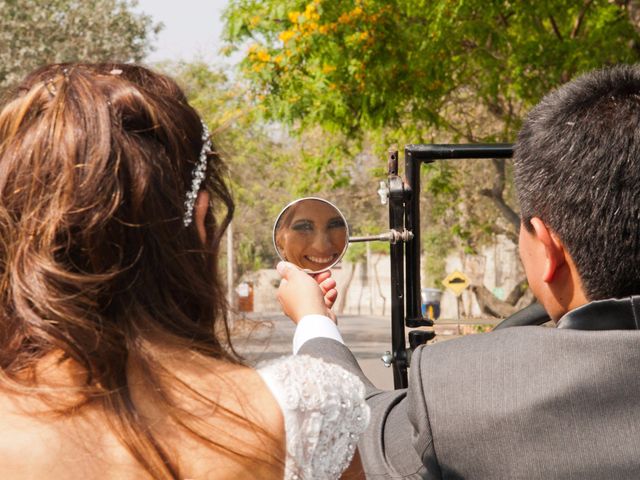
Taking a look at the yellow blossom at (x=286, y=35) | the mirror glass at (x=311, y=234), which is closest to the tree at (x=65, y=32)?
the yellow blossom at (x=286, y=35)

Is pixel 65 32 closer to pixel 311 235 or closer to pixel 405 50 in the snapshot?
pixel 405 50

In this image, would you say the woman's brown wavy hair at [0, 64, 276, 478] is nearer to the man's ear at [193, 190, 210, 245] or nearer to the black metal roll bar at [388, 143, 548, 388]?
the man's ear at [193, 190, 210, 245]

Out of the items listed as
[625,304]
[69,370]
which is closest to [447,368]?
[625,304]

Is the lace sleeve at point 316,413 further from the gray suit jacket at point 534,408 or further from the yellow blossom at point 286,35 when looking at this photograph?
the yellow blossom at point 286,35

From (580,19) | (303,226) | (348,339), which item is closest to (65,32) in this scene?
(348,339)

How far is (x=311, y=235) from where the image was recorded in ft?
6.98

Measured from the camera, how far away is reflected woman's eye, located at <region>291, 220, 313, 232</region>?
2.13m

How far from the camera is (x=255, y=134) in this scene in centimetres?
2986

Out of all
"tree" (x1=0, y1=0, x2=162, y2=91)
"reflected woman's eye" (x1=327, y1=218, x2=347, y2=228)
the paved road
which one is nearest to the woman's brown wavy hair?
the paved road

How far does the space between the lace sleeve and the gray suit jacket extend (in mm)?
114

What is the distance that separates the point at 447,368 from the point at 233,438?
1.27ft

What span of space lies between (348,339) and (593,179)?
2387cm

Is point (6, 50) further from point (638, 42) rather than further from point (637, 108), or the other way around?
Answer: point (637, 108)

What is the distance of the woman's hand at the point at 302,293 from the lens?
195cm
